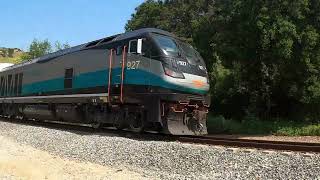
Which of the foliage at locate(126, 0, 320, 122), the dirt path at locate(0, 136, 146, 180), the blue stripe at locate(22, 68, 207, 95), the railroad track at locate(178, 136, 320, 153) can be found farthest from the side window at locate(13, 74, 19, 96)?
the railroad track at locate(178, 136, 320, 153)

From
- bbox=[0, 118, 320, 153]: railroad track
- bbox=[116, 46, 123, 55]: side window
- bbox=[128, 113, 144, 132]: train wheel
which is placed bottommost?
bbox=[0, 118, 320, 153]: railroad track

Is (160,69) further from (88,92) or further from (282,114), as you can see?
(282,114)

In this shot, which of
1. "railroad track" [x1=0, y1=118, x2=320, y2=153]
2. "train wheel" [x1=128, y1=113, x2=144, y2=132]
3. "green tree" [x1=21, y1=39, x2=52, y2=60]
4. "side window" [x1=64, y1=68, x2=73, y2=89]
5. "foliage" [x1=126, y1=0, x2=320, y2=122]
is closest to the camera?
"railroad track" [x1=0, y1=118, x2=320, y2=153]

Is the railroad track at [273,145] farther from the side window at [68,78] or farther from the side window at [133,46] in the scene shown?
the side window at [68,78]

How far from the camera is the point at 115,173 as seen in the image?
10.0 metres

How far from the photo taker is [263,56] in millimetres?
22609

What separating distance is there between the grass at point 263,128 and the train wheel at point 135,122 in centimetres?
672

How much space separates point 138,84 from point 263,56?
928 cm

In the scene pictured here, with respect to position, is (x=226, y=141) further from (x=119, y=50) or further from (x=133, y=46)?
(x=119, y=50)

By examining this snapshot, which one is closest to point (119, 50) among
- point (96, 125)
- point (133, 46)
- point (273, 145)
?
point (133, 46)

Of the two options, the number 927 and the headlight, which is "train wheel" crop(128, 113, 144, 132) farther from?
the headlight

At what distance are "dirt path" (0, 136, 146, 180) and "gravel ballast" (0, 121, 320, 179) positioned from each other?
39 cm

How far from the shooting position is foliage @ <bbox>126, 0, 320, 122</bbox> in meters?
21.2

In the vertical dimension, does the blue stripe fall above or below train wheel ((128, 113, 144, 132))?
above
